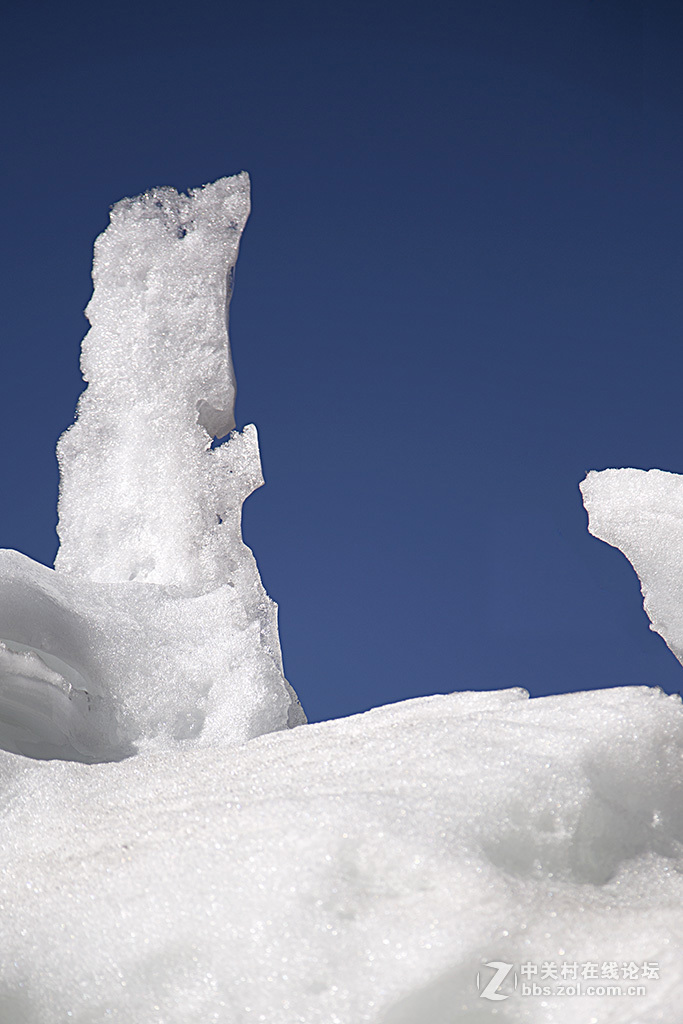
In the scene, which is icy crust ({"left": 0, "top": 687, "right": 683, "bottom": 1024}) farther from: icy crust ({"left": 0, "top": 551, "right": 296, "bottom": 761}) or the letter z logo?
icy crust ({"left": 0, "top": 551, "right": 296, "bottom": 761})

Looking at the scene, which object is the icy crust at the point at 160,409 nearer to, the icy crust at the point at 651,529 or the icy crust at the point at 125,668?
the icy crust at the point at 125,668

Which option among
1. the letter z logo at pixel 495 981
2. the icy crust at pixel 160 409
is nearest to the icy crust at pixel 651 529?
the icy crust at pixel 160 409

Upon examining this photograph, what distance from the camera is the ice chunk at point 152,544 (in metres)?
0.94

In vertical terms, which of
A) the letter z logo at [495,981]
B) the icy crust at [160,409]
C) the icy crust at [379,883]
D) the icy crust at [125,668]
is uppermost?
the icy crust at [160,409]

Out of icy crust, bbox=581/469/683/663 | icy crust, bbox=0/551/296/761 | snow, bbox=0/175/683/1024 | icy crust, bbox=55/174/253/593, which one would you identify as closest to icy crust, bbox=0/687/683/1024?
snow, bbox=0/175/683/1024

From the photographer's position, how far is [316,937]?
16.2 inches

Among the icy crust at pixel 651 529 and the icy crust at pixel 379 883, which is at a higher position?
the icy crust at pixel 651 529

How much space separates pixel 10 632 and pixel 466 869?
1.99 feet

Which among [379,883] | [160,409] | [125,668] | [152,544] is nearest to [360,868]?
[379,883]

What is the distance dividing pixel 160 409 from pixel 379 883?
3.77 ft

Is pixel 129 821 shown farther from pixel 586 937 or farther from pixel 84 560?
pixel 84 560

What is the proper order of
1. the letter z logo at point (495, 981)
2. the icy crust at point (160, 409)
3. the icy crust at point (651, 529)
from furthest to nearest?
the icy crust at point (160, 409), the icy crust at point (651, 529), the letter z logo at point (495, 981)

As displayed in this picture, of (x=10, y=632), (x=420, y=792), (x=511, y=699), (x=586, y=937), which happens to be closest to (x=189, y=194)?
(x=10, y=632)

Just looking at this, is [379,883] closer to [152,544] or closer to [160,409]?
[152,544]
